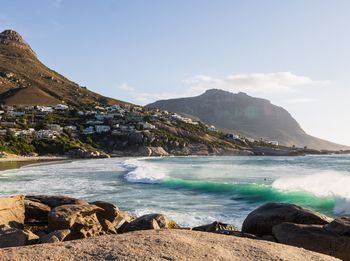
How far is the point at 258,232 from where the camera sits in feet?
42.9

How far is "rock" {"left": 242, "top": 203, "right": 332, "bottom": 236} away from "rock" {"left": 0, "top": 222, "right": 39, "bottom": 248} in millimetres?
6354

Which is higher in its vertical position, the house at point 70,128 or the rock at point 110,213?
the house at point 70,128

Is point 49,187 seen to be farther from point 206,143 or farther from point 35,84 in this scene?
point 35,84

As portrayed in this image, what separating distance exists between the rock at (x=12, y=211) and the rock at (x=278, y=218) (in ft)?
21.0

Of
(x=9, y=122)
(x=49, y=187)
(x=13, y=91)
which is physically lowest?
(x=49, y=187)

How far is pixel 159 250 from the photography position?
738 centimetres

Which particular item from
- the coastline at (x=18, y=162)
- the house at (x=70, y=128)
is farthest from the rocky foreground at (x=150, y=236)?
the house at (x=70, y=128)

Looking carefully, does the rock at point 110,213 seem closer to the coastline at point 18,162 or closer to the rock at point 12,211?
the rock at point 12,211

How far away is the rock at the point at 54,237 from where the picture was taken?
9118 mm

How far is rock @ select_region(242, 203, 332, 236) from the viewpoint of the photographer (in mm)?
12727

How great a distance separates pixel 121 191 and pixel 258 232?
64.7ft

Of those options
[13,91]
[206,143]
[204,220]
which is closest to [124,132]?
[206,143]

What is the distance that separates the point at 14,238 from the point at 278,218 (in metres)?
7.19

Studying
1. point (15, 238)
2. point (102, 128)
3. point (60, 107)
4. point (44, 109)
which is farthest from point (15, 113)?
point (15, 238)
